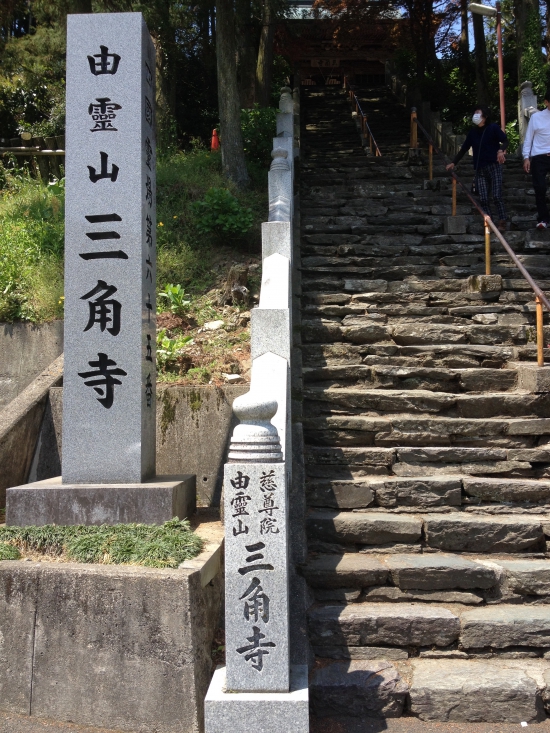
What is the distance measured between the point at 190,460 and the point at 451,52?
19760mm

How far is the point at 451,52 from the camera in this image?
22.2 meters

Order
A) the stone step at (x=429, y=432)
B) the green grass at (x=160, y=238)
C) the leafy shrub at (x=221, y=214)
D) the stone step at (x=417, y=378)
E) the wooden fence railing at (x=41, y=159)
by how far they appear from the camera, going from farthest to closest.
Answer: the wooden fence railing at (x=41, y=159) < the leafy shrub at (x=221, y=214) < the green grass at (x=160, y=238) < the stone step at (x=417, y=378) < the stone step at (x=429, y=432)

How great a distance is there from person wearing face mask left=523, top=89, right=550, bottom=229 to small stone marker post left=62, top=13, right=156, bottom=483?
587 centimetres

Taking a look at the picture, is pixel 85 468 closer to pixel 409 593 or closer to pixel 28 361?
pixel 409 593

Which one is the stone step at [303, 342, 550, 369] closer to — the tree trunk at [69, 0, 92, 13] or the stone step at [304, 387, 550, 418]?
the stone step at [304, 387, 550, 418]

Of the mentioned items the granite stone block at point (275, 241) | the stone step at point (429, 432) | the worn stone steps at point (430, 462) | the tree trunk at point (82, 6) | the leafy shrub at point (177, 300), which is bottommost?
Answer: the worn stone steps at point (430, 462)

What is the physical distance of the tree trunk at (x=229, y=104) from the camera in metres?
11.4

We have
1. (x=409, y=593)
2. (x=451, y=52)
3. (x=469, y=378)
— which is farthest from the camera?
(x=451, y=52)

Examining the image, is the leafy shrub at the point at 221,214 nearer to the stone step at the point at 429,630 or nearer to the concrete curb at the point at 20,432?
the concrete curb at the point at 20,432

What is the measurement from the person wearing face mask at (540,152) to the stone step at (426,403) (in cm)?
406

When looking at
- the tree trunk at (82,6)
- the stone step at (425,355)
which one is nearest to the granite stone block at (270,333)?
the stone step at (425,355)

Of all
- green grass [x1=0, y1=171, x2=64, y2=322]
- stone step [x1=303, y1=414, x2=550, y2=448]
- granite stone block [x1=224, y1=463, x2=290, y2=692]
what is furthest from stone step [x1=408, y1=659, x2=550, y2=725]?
green grass [x1=0, y1=171, x2=64, y2=322]

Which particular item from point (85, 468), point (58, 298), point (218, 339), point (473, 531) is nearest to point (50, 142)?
point (58, 298)

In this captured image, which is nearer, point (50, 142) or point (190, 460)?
point (190, 460)
